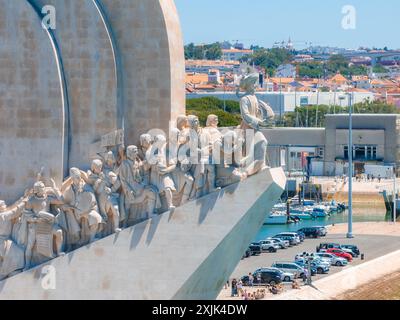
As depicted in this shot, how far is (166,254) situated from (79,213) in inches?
67.7

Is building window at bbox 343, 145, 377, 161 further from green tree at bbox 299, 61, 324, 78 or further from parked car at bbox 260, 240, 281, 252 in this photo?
green tree at bbox 299, 61, 324, 78

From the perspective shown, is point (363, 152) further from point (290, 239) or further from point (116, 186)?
point (116, 186)

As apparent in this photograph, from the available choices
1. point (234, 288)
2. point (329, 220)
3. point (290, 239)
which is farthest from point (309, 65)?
point (234, 288)

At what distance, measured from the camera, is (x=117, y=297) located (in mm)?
27625

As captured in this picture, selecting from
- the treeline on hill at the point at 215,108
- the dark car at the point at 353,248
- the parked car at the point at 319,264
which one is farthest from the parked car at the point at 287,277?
the treeline on hill at the point at 215,108

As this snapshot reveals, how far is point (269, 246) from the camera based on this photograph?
2248 inches

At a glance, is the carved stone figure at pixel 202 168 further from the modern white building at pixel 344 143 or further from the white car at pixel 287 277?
the modern white building at pixel 344 143

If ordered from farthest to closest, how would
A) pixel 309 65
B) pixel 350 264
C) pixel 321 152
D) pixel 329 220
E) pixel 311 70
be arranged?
pixel 309 65 < pixel 311 70 < pixel 321 152 < pixel 329 220 < pixel 350 264

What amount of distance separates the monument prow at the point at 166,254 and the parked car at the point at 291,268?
63.2 feet

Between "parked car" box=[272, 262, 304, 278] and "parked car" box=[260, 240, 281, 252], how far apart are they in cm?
823

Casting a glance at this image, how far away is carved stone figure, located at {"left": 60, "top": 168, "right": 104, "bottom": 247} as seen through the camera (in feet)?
91.0
